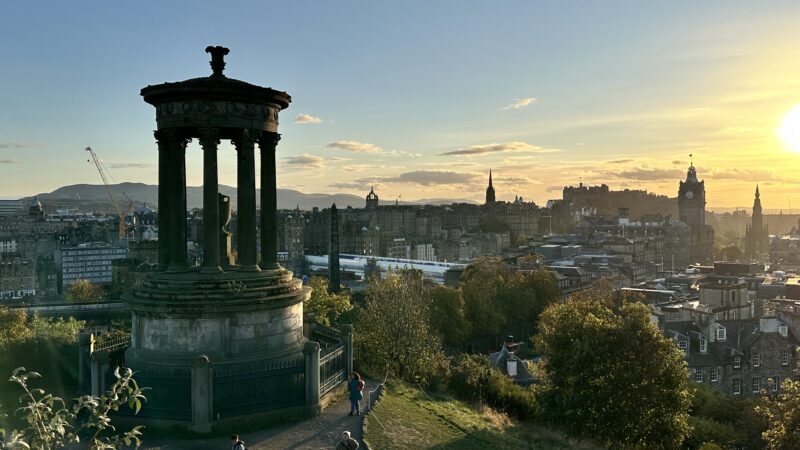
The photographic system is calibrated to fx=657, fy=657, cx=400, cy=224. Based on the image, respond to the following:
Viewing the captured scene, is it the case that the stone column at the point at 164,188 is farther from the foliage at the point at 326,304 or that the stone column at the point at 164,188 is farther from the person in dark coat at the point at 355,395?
the foliage at the point at 326,304

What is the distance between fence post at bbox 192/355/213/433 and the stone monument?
1.0 inches

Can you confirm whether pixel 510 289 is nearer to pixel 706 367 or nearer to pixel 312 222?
pixel 706 367

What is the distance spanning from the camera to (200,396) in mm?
16375

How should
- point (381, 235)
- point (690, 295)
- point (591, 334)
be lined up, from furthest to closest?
point (381, 235) < point (690, 295) < point (591, 334)

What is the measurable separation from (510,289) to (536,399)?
49355 mm

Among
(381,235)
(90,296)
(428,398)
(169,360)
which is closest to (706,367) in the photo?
(428,398)

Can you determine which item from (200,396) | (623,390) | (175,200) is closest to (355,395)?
(200,396)

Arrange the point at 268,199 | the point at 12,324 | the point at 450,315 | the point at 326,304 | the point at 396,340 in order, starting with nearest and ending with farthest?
the point at 268,199 → the point at 396,340 → the point at 12,324 → the point at 326,304 → the point at 450,315

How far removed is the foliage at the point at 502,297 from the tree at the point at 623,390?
4207 centimetres

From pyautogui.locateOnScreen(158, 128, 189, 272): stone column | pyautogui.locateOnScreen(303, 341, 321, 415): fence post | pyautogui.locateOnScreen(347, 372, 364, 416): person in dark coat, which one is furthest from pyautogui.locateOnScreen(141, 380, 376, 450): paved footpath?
pyautogui.locateOnScreen(158, 128, 189, 272): stone column

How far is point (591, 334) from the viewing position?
25.0 m

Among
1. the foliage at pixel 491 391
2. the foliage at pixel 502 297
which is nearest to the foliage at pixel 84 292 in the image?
the foliage at pixel 502 297

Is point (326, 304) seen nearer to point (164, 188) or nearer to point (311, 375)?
point (164, 188)

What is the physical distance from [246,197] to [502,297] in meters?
56.9
